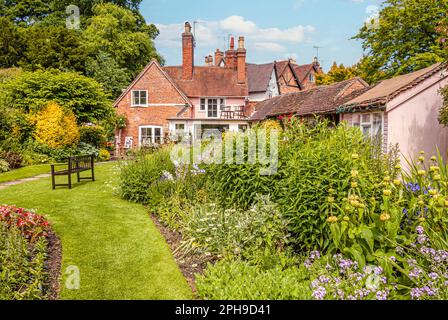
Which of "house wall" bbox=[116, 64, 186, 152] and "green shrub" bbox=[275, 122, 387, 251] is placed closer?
"green shrub" bbox=[275, 122, 387, 251]

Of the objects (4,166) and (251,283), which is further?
(4,166)

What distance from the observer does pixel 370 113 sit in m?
14.4

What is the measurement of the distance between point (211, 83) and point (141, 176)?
25556 millimetres

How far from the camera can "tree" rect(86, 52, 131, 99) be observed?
3372cm

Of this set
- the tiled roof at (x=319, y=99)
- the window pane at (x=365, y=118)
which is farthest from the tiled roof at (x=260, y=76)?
the window pane at (x=365, y=118)

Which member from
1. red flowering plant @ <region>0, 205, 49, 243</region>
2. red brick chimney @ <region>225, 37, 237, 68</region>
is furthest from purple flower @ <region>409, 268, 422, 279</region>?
red brick chimney @ <region>225, 37, 237, 68</region>

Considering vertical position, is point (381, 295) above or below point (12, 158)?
below

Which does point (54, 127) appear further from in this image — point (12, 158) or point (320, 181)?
point (320, 181)

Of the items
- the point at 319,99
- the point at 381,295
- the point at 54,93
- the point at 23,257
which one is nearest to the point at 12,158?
the point at 54,93

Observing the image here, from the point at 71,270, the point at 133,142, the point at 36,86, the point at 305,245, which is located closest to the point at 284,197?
the point at 305,245

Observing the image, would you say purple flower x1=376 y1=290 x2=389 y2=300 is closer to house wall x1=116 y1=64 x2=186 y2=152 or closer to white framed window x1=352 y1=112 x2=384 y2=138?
white framed window x1=352 y1=112 x2=384 y2=138

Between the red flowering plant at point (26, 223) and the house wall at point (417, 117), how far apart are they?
38.6 feet

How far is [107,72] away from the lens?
34.1 m

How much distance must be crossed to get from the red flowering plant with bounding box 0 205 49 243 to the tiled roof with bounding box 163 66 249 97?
27.2 meters
